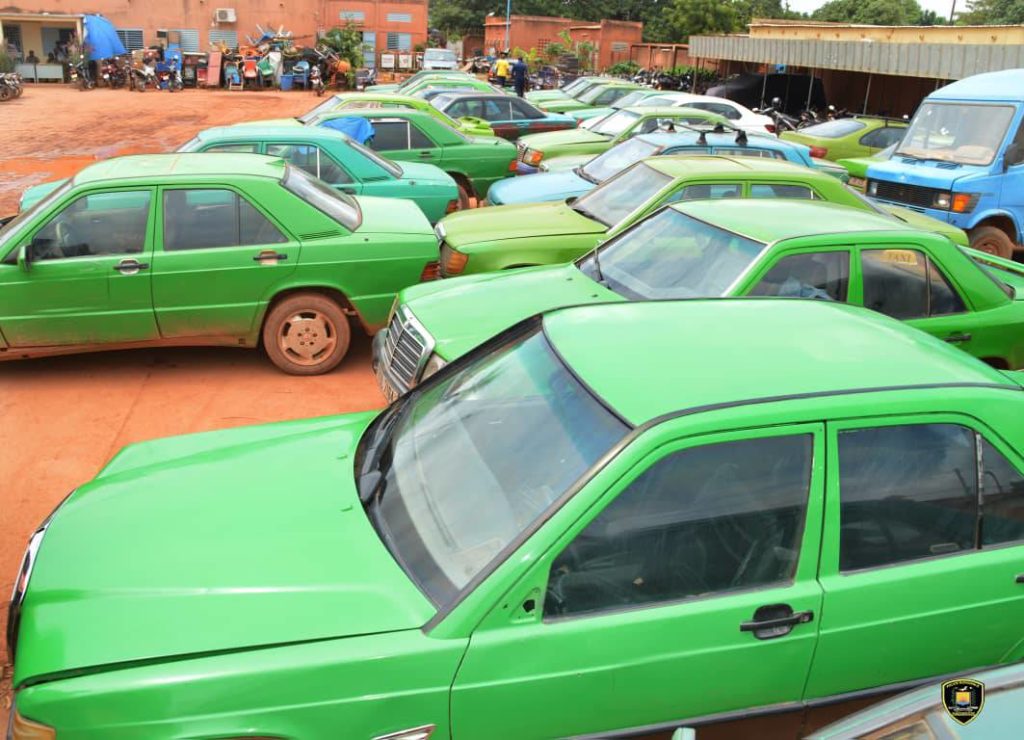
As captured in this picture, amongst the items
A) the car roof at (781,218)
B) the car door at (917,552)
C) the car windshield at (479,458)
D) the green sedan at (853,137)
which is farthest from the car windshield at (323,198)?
the green sedan at (853,137)

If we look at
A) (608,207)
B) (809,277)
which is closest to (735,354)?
(809,277)

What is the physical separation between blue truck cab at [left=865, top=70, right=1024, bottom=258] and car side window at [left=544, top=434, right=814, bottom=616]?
926 cm

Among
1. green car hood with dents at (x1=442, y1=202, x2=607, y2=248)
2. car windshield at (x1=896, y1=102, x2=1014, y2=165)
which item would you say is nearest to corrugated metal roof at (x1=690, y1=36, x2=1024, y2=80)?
car windshield at (x1=896, y1=102, x2=1014, y2=165)

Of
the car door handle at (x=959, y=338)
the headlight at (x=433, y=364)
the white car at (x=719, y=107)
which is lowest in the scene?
the headlight at (x=433, y=364)

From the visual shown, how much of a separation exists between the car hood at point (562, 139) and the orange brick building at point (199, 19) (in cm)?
3162

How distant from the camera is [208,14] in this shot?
40281 millimetres

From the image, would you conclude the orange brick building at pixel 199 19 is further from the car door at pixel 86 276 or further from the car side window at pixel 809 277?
the car side window at pixel 809 277

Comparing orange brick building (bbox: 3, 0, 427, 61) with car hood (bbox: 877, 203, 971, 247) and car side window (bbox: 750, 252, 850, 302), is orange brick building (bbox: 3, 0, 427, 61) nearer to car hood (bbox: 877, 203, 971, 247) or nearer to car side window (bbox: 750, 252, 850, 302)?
car hood (bbox: 877, 203, 971, 247)

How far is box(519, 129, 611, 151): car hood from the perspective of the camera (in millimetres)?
13145

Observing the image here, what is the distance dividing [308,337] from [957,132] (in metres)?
9.05

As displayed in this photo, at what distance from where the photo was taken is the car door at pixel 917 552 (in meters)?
2.86

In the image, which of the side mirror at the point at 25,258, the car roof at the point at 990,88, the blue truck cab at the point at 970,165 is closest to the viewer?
the side mirror at the point at 25,258

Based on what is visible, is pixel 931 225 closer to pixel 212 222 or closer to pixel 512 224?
pixel 512 224

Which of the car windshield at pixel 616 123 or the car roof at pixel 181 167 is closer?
the car roof at pixel 181 167
